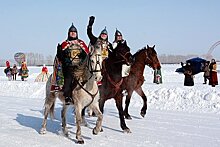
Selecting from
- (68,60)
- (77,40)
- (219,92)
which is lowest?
(219,92)

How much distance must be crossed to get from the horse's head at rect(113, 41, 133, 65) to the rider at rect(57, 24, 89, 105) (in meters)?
0.90

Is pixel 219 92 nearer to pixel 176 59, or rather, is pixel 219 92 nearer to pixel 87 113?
pixel 87 113

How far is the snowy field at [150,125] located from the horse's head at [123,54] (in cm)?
197

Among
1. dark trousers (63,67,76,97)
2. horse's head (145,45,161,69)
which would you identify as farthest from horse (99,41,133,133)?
horse's head (145,45,161,69)

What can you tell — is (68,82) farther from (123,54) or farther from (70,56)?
(123,54)

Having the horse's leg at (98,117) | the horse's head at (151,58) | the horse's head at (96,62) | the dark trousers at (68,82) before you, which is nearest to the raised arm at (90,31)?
the dark trousers at (68,82)

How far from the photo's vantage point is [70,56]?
8.43m

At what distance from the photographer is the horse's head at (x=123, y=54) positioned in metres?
8.87

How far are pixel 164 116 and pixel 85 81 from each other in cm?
488

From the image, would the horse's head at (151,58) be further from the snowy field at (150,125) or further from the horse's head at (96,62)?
the horse's head at (96,62)

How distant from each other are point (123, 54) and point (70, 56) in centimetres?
Answer: 145

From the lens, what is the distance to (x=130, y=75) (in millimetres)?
10984

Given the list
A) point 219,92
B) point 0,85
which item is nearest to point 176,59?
point 0,85

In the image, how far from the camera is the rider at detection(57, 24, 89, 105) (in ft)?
26.9
